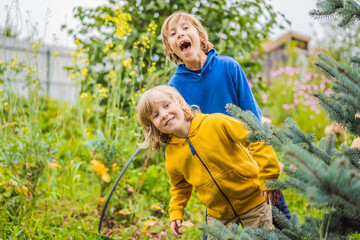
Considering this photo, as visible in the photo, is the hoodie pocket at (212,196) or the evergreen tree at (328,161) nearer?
the evergreen tree at (328,161)

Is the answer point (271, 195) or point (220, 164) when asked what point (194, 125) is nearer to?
point (220, 164)

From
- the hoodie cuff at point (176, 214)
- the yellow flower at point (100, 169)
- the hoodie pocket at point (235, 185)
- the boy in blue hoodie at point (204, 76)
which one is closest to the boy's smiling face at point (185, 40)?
the boy in blue hoodie at point (204, 76)

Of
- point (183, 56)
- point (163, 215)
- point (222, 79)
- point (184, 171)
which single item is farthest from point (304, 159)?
point (163, 215)

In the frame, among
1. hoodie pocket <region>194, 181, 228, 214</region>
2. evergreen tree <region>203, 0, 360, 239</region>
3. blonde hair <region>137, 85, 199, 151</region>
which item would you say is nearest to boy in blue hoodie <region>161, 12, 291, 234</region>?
blonde hair <region>137, 85, 199, 151</region>

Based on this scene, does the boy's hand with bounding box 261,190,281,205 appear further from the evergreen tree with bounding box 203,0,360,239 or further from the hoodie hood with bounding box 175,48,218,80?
the hoodie hood with bounding box 175,48,218,80

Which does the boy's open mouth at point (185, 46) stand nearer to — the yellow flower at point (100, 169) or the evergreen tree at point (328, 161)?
the evergreen tree at point (328, 161)

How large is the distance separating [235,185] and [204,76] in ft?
2.24

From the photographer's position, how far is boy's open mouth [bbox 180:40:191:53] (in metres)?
1.92

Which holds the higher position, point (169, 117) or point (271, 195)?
point (169, 117)

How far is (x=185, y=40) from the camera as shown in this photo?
1.91 metres

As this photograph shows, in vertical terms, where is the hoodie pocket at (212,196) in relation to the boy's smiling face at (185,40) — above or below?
below

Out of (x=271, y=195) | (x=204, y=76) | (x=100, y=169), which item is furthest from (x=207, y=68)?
(x=100, y=169)

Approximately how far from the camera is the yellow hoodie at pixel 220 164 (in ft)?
5.11

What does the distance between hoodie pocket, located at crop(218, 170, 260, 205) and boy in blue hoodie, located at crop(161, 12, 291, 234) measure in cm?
41
